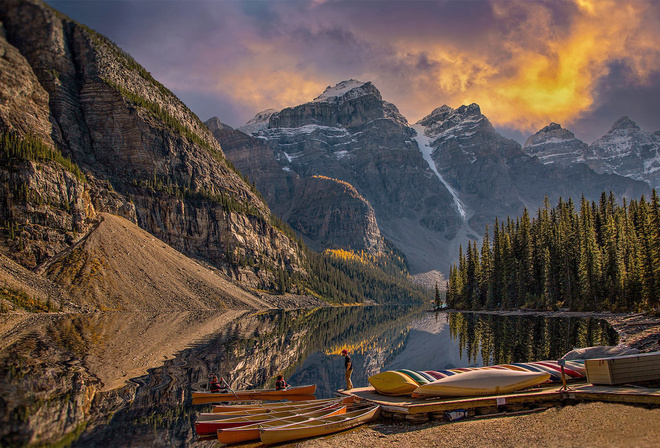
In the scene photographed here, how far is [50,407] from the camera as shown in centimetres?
2056

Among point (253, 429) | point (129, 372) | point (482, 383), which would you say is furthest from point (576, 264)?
point (253, 429)

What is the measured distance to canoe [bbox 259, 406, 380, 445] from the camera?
53.5ft

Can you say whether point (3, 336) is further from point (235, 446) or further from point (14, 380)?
point (235, 446)

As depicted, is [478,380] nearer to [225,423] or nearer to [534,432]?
[534,432]

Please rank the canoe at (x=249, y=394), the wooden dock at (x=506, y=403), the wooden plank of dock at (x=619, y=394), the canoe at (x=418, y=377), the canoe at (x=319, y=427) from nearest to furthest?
the wooden plank of dock at (x=619, y=394)
the canoe at (x=319, y=427)
the wooden dock at (x=506, y=403)
the canoe at (x=418, y=377)
the canoe at (x=249, y=394)

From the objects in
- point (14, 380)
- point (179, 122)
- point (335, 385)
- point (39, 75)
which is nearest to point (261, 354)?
point (335, 385)

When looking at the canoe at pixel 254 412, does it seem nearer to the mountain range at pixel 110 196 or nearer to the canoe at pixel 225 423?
the canoe at pixel 225 423

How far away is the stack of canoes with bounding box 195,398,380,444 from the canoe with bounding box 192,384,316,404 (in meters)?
3.93

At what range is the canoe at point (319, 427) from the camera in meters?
16.3

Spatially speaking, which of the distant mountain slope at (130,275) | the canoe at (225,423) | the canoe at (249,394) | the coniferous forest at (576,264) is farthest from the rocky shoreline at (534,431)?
the distant mountain slope at (130,275)

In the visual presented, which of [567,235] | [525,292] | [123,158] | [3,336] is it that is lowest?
[3,336]

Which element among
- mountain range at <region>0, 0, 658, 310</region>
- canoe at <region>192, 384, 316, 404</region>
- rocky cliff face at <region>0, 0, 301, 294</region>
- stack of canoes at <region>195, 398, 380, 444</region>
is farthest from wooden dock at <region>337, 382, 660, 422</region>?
rocky cliff face at <region>0, 0, 301, 294</region>

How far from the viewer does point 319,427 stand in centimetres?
1719

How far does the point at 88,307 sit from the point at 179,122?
12094 centimetres
